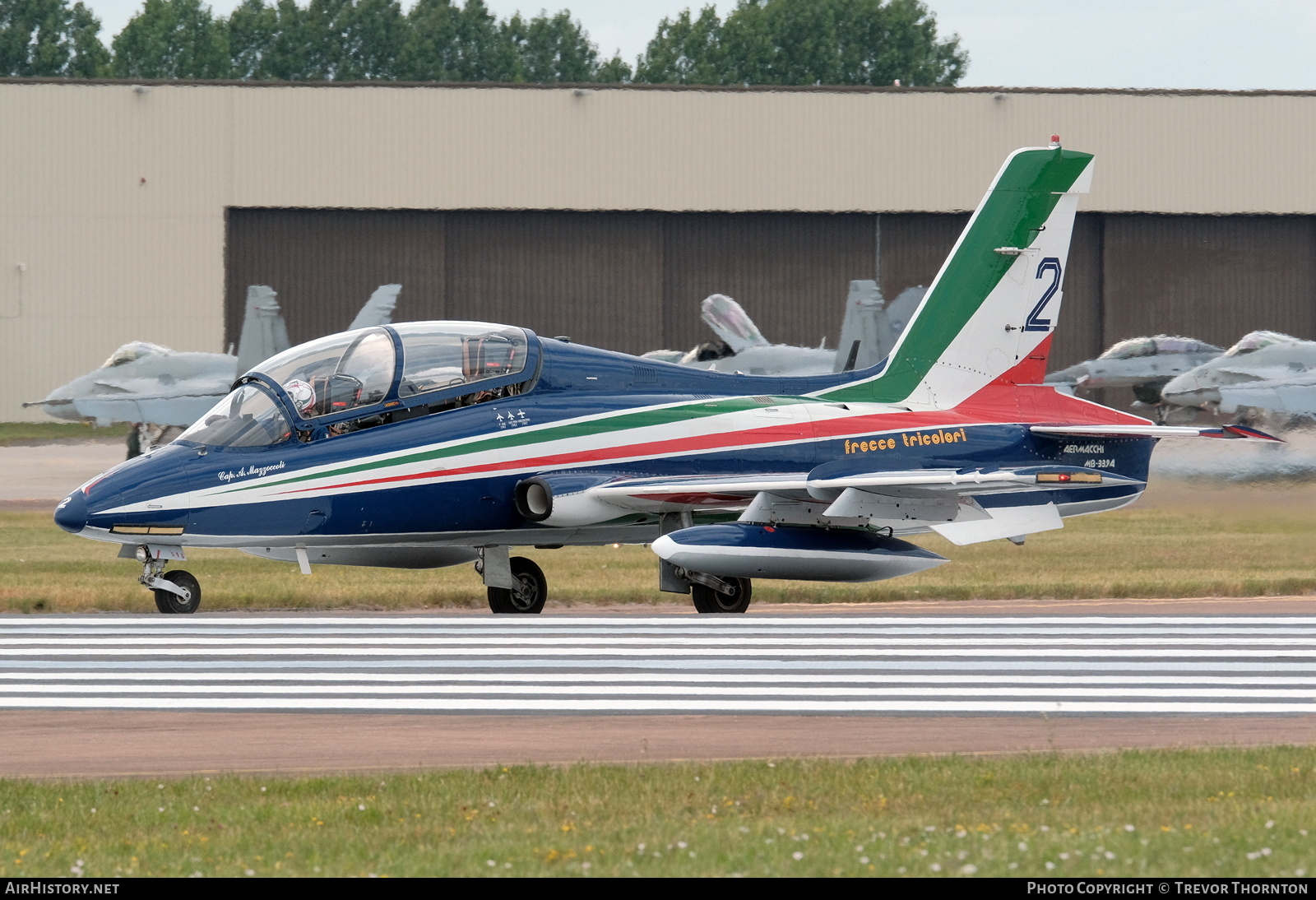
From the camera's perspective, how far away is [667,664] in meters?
13.2

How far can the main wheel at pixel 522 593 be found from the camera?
58.5 feet

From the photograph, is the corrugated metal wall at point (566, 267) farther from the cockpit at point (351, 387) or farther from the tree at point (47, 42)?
the tree at point (47, 42)

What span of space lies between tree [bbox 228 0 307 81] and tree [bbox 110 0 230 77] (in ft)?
3.84

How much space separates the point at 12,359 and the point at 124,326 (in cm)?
324

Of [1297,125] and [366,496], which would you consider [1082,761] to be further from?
[1297,125]

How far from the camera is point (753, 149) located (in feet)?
160

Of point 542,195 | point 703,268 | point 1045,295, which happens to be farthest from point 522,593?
point 703,268

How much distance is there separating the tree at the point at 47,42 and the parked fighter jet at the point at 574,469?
78756 millimetres

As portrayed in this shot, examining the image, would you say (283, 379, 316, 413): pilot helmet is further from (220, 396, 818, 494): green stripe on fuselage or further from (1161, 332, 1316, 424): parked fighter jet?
(1161, 332, 1316, 424): parked fighter jet

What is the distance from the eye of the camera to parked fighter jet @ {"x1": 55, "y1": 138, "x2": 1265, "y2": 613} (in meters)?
16.0

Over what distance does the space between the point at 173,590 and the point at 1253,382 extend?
2651 centimetres

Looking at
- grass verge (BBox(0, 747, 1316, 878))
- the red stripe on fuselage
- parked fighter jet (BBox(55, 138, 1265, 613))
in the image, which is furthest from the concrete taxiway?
the red stripe on fuselage

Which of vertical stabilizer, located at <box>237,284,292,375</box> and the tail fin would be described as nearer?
the tail fin
